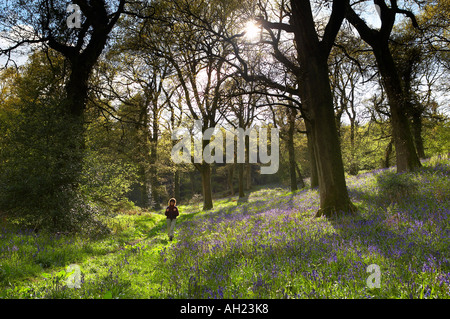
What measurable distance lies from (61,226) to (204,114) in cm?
1436

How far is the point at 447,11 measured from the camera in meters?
14.0

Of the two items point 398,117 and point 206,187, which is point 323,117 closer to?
point 398,117

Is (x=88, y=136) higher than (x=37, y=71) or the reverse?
the reverse

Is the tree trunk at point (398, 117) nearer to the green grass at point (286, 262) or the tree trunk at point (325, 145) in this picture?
the green grass at point (286, 262)

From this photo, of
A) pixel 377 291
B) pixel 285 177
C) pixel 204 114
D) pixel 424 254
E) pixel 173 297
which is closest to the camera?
pixel 377 291

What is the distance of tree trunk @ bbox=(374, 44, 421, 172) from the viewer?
11477mm

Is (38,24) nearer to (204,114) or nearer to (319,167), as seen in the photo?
(204,114)

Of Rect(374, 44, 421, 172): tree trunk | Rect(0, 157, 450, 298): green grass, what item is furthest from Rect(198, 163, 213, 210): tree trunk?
Rect(374, 44, 421, 172): tree trunk

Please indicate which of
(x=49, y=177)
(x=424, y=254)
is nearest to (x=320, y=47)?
(x=424, y=254)

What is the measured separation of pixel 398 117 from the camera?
1212 centimetres

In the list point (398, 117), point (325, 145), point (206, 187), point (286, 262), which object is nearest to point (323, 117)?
point (325, 145)

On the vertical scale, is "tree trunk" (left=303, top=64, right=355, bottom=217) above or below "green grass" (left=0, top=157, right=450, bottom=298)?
above

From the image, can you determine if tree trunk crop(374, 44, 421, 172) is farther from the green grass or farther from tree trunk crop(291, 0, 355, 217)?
tree trunk crop(291, 0, 355, 217)

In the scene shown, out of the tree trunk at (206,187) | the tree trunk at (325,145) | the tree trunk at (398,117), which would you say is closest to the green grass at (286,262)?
the tree trunk at (325,145)
